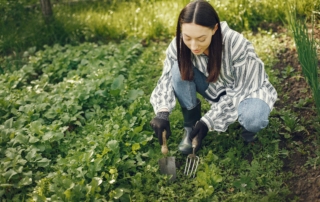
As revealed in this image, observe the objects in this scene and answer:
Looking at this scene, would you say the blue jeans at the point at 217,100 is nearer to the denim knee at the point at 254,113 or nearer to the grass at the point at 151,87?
the denim knee at the point at 254,113

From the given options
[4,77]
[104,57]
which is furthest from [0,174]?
[104,57]

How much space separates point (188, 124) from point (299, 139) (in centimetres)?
75

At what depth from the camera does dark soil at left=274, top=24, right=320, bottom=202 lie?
2398 mm

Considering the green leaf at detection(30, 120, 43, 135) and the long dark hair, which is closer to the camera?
the long dark hair

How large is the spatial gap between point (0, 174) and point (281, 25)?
9.48 ft

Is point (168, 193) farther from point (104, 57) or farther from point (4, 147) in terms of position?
point (104, 57)

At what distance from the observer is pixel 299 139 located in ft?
9.15

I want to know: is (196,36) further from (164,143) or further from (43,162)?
(43,162)

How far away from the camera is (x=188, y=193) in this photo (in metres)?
2.50

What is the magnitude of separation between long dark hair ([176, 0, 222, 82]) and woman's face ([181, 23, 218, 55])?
0.08ft

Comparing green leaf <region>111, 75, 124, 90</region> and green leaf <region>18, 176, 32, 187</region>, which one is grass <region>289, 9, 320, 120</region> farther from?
green leaf <region>18, 176, 32, 187</region>

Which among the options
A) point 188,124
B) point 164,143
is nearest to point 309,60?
point 188,124

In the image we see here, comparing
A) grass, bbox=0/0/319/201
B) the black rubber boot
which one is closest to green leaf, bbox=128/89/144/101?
grass, bbox=0/0/319/201

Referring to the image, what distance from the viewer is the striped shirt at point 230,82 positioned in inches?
98.0
